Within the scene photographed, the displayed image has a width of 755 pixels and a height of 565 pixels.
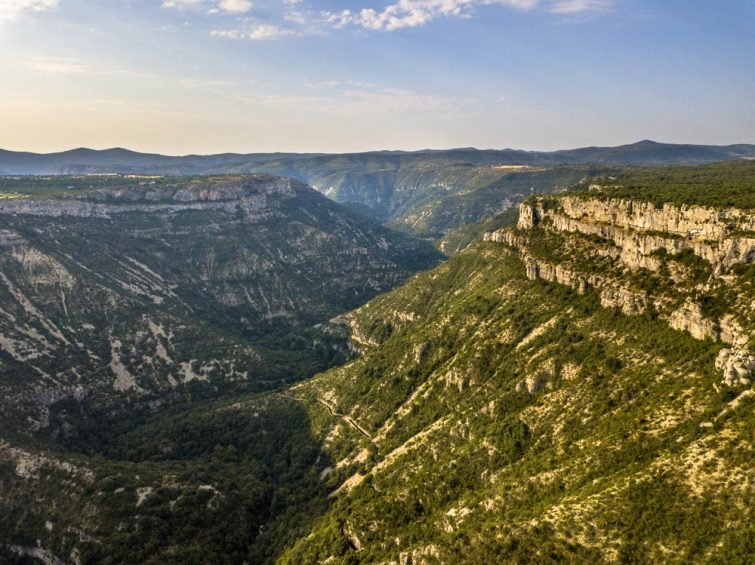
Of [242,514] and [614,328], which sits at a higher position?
[614,328]

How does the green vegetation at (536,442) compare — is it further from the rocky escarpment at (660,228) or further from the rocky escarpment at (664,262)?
the rocky escarpment at (660,228)

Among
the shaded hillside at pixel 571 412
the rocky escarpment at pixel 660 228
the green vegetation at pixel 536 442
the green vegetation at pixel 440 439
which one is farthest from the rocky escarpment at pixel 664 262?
the green vegetation at pixel 536 442

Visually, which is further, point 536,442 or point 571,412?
point 571,412

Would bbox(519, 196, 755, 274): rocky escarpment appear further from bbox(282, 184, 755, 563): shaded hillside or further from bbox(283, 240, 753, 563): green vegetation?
bbox(283, 240, 753, 563): green vegetation

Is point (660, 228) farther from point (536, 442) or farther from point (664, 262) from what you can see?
point (536, 442)

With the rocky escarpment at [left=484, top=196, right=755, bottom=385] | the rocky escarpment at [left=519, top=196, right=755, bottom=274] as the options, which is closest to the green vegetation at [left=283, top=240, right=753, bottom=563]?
the rocky escarpment at [left=484, top=196, right=755, bottom=385]

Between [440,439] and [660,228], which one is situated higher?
[660,228]

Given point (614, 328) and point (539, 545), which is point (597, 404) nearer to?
point (614, 328)

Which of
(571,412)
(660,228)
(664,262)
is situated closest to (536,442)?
(571,412)

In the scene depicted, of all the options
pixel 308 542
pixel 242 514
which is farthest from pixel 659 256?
pixel 242 514
